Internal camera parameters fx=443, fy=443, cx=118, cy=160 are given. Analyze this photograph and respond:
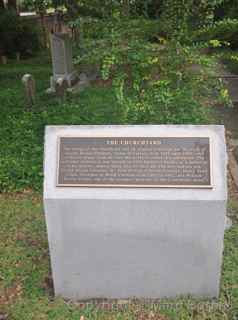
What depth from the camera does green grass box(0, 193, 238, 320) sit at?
12.7 ft

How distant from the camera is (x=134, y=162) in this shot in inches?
146

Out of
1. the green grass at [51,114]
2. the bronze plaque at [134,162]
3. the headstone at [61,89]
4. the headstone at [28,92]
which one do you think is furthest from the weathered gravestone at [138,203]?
the headstone at [61,89]

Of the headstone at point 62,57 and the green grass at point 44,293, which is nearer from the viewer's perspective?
the green grass at point 44,293

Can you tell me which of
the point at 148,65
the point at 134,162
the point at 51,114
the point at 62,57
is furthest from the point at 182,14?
the point at 62,57

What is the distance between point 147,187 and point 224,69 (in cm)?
1061

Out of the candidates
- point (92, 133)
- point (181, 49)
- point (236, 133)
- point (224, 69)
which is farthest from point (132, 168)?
point (224, 69)

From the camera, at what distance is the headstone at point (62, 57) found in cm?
1026

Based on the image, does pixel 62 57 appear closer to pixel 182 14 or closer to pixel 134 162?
pixel 182 14

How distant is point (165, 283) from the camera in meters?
3.96

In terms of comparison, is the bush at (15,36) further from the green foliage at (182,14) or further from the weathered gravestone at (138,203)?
the weathered gravestone at (138,203)

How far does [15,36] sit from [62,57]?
5.70 metres

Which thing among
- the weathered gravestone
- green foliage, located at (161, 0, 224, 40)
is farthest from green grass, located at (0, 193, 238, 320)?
green foliage, located at (161, 0, 224, 40)

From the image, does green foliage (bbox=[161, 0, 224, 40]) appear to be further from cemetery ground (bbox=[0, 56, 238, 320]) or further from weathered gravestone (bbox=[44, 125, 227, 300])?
weathered gravestone (bbox=[44, 125, 227, 300])

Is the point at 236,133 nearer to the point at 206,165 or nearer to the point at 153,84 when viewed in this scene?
the point at 153,84
